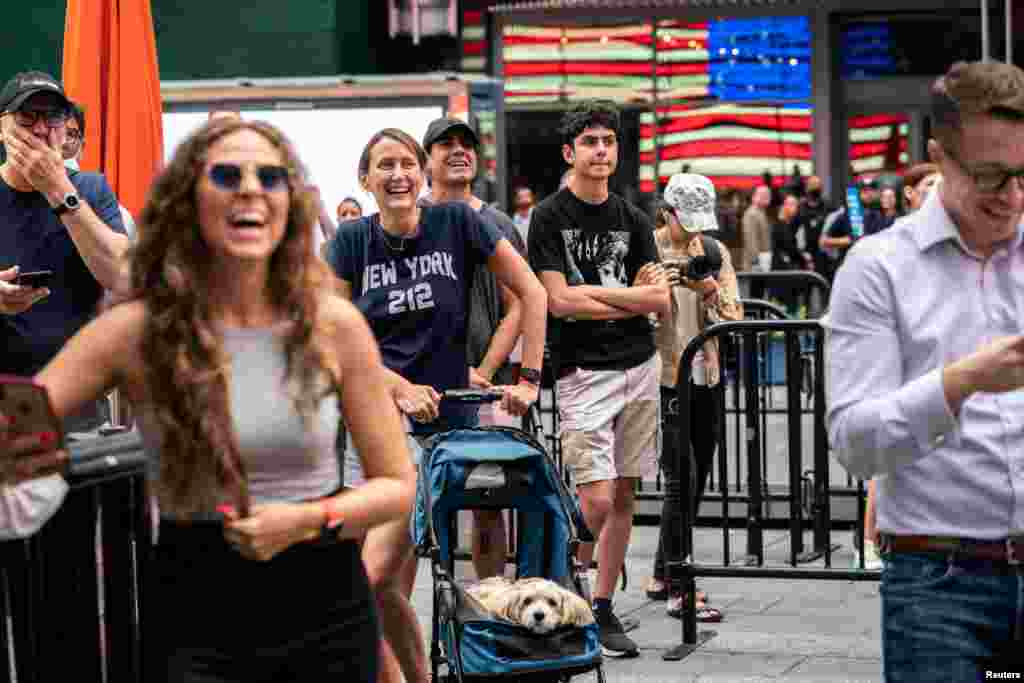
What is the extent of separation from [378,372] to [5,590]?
119 cm

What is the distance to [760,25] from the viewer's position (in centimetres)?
2767

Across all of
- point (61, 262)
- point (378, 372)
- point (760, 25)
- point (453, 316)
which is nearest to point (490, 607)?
point (453, 316)

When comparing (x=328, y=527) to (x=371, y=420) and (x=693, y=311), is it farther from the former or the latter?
(x=693, y=311)

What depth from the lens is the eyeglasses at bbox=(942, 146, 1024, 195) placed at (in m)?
3.62

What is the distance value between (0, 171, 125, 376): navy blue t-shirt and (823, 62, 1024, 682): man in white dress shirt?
11.0 ft

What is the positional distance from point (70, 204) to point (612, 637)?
2.99 m

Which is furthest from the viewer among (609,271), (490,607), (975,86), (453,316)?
(609,271)

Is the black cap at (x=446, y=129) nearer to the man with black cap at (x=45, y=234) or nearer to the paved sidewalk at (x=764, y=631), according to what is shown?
the paved sidewalk at (x=764, y=631)

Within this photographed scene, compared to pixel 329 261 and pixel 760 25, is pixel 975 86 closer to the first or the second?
pixel 329 261

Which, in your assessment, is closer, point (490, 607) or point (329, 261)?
point (490, 607)

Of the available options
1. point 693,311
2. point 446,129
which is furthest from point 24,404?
point 693,311

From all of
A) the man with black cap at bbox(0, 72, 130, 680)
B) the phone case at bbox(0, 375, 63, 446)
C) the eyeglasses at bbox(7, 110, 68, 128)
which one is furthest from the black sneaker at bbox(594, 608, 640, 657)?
the phone case at bbox(0, 375, 63, 446)

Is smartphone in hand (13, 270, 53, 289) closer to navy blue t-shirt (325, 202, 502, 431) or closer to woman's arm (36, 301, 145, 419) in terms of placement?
navy blue t-shirt (325, 202, 502, 431)

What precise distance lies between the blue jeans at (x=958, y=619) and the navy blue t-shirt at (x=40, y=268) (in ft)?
11.5
